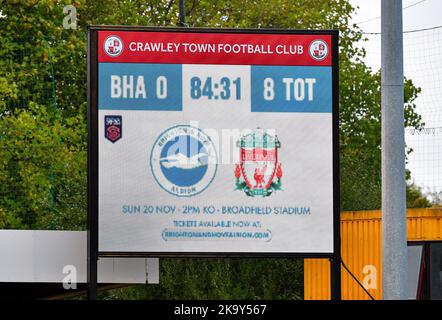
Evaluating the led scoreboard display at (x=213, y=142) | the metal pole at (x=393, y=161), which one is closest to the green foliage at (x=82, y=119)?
the led scoreboard display at (x=213, y=142)

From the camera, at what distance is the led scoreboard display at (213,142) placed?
12758 millimetres

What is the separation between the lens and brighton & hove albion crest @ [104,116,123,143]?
12.8m

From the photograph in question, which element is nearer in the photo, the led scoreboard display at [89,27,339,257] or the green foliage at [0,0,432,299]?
the led scoreboard display at [89,27,339,257]

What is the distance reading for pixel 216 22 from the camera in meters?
37.9

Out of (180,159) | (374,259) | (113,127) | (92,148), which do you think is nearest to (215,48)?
(180,159)

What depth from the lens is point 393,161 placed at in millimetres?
10945

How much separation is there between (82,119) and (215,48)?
1939 cm

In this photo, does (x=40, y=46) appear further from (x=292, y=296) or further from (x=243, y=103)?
(x=243, y=103)

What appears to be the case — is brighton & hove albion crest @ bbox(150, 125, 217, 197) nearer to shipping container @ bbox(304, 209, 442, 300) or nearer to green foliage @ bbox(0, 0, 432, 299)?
shipping container @ bbox(304, 209, 442, 300)

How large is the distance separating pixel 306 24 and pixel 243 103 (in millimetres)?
27393

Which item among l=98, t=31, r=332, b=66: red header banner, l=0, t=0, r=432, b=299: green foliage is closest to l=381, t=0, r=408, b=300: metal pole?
l=98, t=31, r=332, b=66: red header banner

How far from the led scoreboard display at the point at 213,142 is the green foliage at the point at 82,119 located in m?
9.79

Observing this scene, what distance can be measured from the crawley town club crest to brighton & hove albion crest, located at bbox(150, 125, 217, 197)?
14.8 inches
